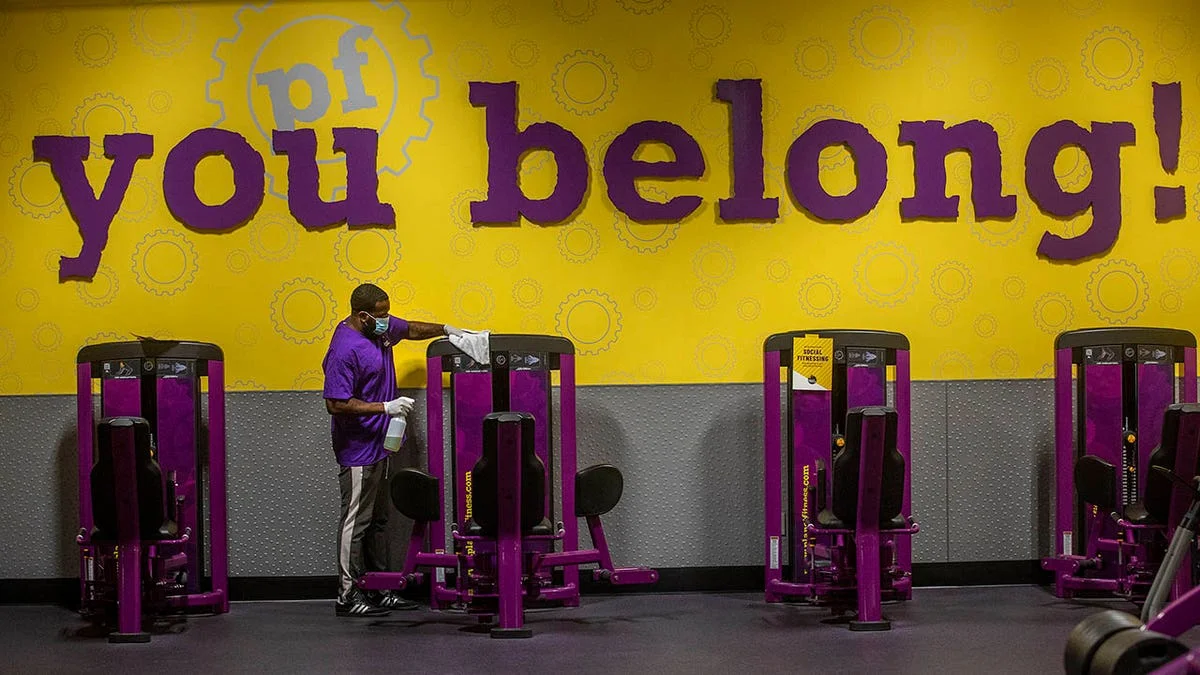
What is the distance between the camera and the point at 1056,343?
705 centimetres

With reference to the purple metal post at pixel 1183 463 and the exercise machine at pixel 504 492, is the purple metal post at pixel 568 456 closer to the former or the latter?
the exercise machine at pixel 504 492

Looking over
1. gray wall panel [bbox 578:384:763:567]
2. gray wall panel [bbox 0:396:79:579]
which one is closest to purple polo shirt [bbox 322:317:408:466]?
gray wall panel [bbox 578:384:763:567]

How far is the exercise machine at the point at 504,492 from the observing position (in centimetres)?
613

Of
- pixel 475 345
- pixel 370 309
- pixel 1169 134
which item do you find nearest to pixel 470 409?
pixel 475 345

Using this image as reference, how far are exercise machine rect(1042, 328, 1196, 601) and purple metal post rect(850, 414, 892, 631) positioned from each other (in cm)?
134

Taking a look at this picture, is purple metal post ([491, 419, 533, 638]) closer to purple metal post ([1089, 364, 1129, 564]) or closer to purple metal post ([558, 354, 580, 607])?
purple metal post ([558, 354, 580, 607])

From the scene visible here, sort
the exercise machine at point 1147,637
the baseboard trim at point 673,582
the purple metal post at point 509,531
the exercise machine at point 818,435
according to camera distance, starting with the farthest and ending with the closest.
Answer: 1. the baseboard trim at point 673,582
2. the exercise machine at point 818,435
3. the purple metal post at point 509,531
4. the exercise machine at point 1147,637

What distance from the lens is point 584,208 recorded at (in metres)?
7.41

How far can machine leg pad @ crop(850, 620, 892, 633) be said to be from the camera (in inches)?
243

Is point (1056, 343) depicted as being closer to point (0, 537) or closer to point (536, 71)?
point (536, 71)

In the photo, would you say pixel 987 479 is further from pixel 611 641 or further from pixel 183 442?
pixel 183 442

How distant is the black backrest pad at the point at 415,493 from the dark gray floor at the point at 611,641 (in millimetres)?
598

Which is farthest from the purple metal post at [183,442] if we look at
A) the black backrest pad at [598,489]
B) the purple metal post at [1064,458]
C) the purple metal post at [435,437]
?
the purple metal post at [1064,458]

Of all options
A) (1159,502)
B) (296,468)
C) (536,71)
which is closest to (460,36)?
(536,71)
